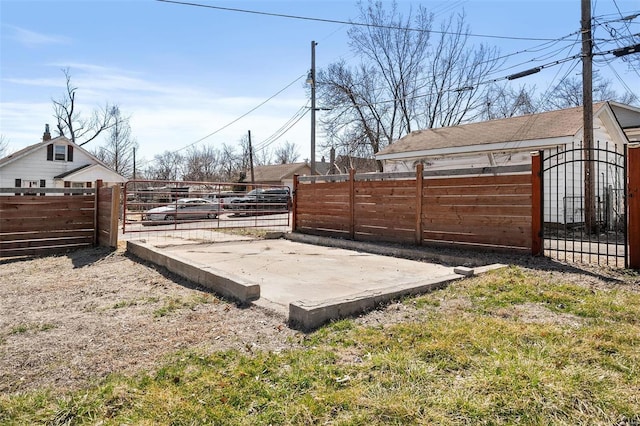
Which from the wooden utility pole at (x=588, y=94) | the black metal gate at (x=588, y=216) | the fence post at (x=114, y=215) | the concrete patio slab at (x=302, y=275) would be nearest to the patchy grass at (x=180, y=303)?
the concrete patio slab at (x=302, y=275)

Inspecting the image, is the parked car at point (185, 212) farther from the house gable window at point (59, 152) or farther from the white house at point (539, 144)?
the house gable window at point (59, 152)

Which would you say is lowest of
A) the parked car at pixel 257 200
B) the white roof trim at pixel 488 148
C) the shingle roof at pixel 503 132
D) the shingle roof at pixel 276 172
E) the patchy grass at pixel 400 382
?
the patchy grass at pixel 400 382

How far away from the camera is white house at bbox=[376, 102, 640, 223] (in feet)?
38.6

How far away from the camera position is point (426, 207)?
780cm

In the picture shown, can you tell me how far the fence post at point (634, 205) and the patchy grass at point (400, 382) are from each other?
93.7 inches

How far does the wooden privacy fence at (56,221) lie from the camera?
7.96 m

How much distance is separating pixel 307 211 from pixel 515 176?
5.57 metres

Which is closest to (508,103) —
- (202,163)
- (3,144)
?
(202,163)

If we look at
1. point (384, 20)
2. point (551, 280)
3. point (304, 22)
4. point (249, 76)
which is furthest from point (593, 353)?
point (384, 20)

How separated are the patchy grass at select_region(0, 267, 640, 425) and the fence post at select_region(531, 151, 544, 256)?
109 inches

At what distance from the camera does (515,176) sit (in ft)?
21.4

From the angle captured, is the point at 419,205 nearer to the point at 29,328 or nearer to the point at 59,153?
the point at 29,328

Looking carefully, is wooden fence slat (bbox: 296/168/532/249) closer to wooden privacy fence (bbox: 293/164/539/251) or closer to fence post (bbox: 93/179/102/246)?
wooden privacy fence (bbox: 293/164/539/251)

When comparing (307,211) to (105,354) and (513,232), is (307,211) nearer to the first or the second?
(513,232)
